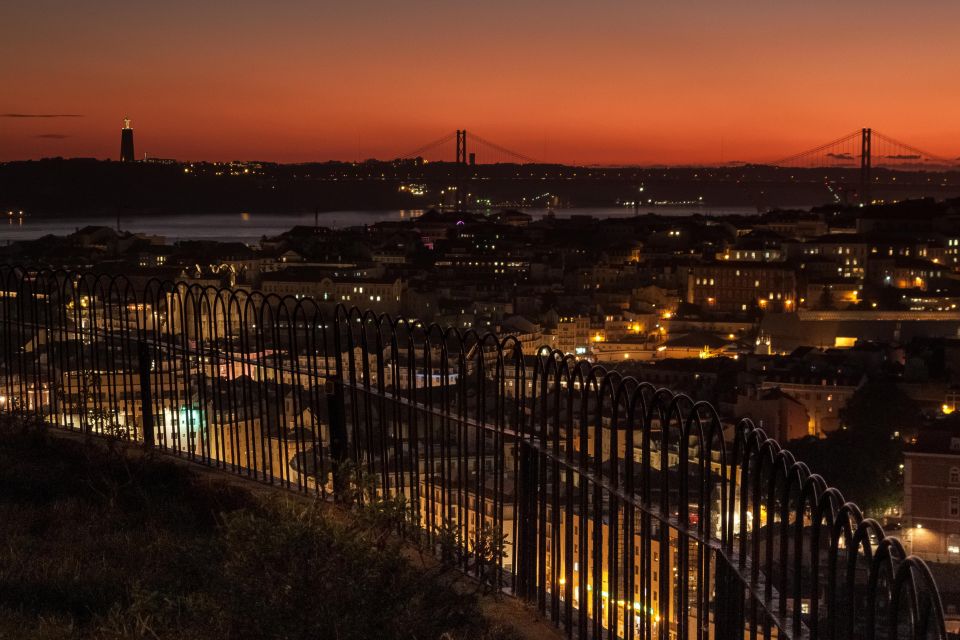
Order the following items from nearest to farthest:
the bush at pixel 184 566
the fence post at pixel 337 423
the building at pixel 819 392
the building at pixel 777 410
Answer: the bush at pixel 184 566 → the fence post at pixel 337 423 → the building at pixel 777 410 → the building at pixel 819 392

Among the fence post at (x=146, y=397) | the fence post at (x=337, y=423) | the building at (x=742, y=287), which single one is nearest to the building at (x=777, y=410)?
the building at (x=742, y=287)

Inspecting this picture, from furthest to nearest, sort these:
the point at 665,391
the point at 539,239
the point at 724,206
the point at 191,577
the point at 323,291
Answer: the point at 724,206
the point at 539,239
the point at 323,291
the point at 191,577
the point at 665,391

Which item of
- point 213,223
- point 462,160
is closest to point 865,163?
point 462,160

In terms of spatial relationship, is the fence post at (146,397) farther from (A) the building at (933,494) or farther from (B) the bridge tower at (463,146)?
(B) the bridge tower at (463,146)

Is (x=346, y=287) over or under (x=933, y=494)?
over

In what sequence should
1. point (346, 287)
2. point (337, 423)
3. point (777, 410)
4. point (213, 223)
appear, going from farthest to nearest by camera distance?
point (213, 223) → point (346, 287) → point (777, 410) → point (337, 423)

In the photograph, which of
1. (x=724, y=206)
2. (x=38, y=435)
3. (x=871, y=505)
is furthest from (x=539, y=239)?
(x=724, y=206)

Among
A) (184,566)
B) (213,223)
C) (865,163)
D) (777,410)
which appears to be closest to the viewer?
(184,566)

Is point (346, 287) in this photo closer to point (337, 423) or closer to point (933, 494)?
point (933, 494)

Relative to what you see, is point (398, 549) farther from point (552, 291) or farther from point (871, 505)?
point (552, 291)
